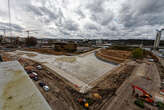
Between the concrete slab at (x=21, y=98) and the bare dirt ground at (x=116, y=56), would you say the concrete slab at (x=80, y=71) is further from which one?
the concrete slab at (x=21, y=98)

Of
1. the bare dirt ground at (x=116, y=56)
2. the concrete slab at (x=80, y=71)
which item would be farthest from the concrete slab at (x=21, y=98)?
the bare dirt ground at (x=116, y=56)

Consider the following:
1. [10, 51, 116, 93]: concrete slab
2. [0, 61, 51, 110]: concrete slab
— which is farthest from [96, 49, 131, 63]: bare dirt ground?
[0, 61, 51, 110]: concrete slab

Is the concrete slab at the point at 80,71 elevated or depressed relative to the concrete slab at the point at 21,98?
depressed

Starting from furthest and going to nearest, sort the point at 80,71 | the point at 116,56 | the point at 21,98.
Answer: the point at 116,56, the point at 80,71, the point at 21,98

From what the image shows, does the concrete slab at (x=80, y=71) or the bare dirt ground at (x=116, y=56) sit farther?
the bare dirt ground at (x=116, y=56)

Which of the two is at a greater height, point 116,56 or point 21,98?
point 21,98

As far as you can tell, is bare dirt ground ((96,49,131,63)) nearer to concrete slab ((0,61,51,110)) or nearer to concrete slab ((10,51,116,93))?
concrete slab ((10,51,116,93))

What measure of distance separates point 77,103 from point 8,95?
665 centimetres

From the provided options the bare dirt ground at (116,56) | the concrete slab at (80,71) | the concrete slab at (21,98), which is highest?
the concrete slab at (21,98)

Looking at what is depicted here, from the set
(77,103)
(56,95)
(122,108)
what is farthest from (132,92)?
(56,95)

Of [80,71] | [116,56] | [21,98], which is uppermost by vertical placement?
[21,98]

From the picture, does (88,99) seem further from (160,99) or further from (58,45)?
(58,45)

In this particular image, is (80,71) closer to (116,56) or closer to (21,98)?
(21,98)

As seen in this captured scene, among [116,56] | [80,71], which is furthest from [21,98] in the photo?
[116,56]
